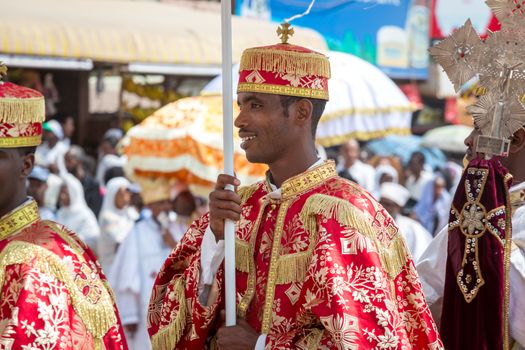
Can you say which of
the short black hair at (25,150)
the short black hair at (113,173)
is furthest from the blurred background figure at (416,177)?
the short black hair at (25,150)

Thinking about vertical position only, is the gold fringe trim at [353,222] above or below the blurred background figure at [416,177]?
above

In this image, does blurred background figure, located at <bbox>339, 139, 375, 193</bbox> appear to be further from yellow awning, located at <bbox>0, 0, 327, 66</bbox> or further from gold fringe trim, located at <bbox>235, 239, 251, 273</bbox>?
gold fringe trim, located at <bbox>235, 239, 251, 273</bbox>

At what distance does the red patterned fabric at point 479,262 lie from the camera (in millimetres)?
4258

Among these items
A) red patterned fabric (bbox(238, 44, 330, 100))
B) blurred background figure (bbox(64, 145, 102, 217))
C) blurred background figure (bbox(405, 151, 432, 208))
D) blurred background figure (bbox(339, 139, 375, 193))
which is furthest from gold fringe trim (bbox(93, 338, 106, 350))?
blurred background figure (bbox(405, 151, 432, 208))

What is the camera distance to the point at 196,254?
4.14 metres

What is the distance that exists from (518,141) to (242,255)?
1.29 metres

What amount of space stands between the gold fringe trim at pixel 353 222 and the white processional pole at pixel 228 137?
29cm

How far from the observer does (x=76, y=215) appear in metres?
10.2

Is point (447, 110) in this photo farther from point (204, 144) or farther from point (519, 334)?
point (519, 334)

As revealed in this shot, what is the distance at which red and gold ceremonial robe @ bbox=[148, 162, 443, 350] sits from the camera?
3.68 metres

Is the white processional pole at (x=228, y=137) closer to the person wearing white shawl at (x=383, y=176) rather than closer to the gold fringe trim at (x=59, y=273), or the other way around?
the gold fringe trim at (x=59, y=273)

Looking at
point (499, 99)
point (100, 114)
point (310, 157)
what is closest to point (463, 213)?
point (499, 99)

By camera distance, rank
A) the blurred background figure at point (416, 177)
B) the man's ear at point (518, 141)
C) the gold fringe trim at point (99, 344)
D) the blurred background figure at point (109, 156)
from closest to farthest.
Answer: the gold fringe trim at point (99, 344)
the man's ear at point (518, 141)
the blurred background figure at point (109, 156)
the blurred background figure at point (416, 177)

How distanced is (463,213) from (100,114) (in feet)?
40.7
